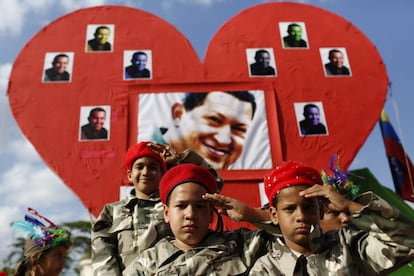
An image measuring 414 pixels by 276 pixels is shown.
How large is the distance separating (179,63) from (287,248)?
3.35m

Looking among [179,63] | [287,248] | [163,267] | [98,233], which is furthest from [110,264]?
[179,63]

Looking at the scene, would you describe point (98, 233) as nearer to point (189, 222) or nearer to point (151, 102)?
point (189, 222)

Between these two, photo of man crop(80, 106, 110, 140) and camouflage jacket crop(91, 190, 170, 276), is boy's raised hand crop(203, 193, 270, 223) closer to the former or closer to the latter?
camouflage jacket crop(91, 190, 170, 276)

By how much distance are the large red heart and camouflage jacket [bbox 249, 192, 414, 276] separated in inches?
103

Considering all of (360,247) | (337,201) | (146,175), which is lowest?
(360,247)

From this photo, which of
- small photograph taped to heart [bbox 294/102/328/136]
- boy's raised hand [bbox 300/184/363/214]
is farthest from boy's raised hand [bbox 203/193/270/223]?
small photograph taped to heart [bbox 294/102/328/136]

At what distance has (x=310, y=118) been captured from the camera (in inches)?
166

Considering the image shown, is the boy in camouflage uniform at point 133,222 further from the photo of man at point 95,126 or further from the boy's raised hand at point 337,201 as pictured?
the photo of man at point 95,126

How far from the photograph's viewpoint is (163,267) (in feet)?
4.44

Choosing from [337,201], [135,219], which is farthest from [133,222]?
[337,201]

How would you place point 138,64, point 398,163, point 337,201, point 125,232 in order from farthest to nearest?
1. point 398,163
2. point 138,64
3. point 125,232
4. point 337,201

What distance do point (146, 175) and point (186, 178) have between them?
56 cm

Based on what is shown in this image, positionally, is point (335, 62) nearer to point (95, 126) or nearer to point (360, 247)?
point (95, 126)

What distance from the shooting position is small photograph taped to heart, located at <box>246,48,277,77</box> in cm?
438
